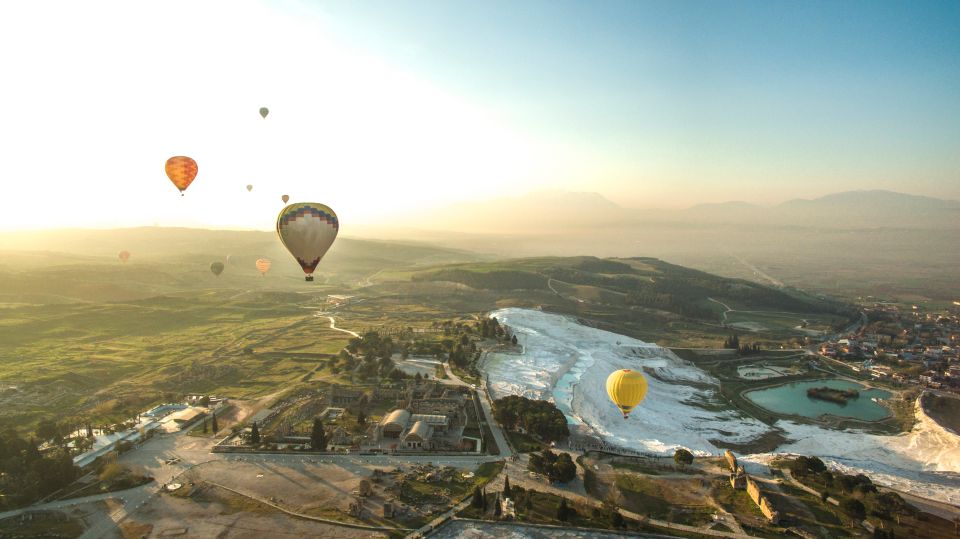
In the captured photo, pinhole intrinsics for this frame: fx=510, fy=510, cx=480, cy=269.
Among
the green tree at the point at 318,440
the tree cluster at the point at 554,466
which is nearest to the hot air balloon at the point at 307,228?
the green tree at the point at 318,440

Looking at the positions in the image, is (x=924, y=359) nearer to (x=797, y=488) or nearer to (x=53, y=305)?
(x=797, y=488)

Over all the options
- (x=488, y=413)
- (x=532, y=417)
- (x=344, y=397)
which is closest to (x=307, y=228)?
(x=344, y=397)

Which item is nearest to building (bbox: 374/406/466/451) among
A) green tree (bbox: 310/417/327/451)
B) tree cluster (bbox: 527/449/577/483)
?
green tree (bbox: 310/417/327/451)

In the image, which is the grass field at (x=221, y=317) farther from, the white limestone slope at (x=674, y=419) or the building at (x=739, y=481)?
the building at (x=739, y=481)

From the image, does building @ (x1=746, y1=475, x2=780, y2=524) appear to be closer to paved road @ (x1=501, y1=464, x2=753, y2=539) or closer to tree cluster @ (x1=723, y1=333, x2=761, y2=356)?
paved road @ (x1=501, y1=464, x2=753, y2=539)

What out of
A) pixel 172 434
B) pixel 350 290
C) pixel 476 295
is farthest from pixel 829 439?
pixel 350 290

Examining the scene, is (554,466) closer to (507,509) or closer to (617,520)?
(507,509)
